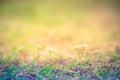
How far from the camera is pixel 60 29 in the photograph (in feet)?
15.5

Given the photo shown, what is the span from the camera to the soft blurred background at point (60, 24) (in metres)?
3.84

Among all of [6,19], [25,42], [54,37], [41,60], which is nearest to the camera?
[41,60]

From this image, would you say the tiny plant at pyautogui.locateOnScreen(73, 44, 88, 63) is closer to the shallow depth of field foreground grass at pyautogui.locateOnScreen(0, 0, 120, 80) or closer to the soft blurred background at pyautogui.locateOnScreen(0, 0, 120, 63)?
the shallow depth of field foreground grass at pyautogui.locateOnScreen(0, 0, 120, 80)

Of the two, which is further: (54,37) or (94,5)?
(94,5)

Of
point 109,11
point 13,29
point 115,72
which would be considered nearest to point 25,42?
point 13,29

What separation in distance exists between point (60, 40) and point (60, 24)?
3.44ft

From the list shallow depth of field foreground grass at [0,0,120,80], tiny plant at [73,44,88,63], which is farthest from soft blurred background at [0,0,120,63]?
tiny plant at [73,44,88,63]

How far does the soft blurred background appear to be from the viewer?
3.84 meters

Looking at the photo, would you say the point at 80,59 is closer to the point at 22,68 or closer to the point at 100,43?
the point at 22,68

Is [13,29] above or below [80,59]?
above

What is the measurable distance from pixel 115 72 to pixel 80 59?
14.7 inches

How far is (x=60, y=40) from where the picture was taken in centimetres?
403

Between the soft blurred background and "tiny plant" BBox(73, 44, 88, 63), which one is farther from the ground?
the soft blurred background

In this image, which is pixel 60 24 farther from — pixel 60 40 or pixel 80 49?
pixel 80 49
